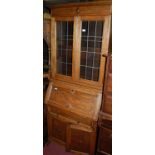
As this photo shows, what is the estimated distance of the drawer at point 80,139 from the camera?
231 centimetres

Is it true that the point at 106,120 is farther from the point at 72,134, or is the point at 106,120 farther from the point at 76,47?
the point at 76,47

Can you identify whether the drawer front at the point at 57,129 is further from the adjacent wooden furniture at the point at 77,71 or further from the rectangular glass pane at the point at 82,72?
the rectangular glass pane at the point at 82,72

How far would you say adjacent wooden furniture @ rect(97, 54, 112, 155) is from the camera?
79.0 inches

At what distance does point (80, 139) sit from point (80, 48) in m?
1.28

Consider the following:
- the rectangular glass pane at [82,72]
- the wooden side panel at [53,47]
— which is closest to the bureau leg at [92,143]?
the rectangular glass pane at [82,72]

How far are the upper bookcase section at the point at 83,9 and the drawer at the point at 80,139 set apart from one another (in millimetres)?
1522

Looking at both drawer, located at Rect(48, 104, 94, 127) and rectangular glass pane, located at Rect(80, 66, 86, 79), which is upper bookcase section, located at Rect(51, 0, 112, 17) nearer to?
rectangular glass pane, located at Rect(80, 66, 86, 79)

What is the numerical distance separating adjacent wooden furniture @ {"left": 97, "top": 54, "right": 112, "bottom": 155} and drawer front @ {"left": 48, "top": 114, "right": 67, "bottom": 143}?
1.87ft

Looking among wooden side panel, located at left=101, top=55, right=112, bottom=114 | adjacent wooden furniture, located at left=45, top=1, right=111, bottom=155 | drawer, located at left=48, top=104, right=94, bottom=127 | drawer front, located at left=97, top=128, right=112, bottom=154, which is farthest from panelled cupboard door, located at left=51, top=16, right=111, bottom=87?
drawer front, located at left=97, top=128, right=112, bottom=154

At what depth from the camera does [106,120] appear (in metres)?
2.12
